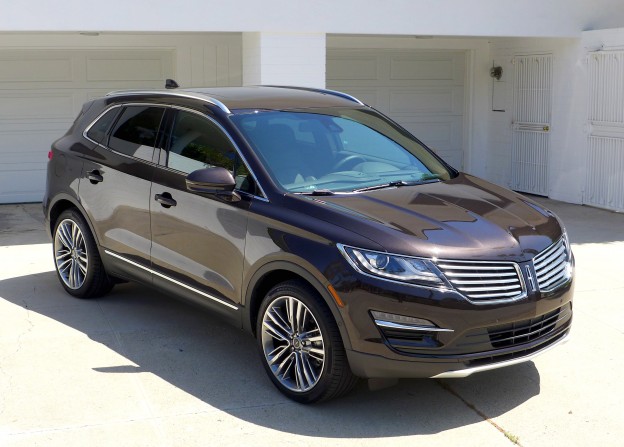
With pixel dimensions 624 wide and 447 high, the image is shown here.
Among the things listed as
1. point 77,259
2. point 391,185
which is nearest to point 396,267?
point 391,185

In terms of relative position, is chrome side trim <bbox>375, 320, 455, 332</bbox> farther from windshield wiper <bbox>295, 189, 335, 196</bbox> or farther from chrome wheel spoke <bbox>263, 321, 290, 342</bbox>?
windshield wiper <bbox>295, 189, 335, 196</bbox>

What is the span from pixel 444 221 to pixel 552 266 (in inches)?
27.4

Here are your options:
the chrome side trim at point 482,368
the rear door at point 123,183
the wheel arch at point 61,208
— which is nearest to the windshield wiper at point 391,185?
the chrome side trim at point 482,368

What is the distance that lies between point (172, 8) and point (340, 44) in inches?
155

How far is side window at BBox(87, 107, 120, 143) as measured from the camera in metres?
7.18

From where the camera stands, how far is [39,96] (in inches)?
501

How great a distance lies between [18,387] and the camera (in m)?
5.55

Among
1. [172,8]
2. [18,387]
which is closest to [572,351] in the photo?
[18,387]

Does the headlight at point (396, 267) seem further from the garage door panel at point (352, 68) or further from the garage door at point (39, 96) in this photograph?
the garage door panel at point (352, 68)

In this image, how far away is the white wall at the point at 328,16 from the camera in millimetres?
10164

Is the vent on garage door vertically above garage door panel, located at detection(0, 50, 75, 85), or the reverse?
garage door panel, located at detection(0, 50, 75, 85)

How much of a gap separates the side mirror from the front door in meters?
0.08

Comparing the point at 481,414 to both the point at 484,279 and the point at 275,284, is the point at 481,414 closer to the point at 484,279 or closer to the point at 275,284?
the point at 484,279

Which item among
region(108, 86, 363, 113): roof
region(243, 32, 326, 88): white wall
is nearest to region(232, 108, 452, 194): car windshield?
region(108, 86, 363, 113): roof
